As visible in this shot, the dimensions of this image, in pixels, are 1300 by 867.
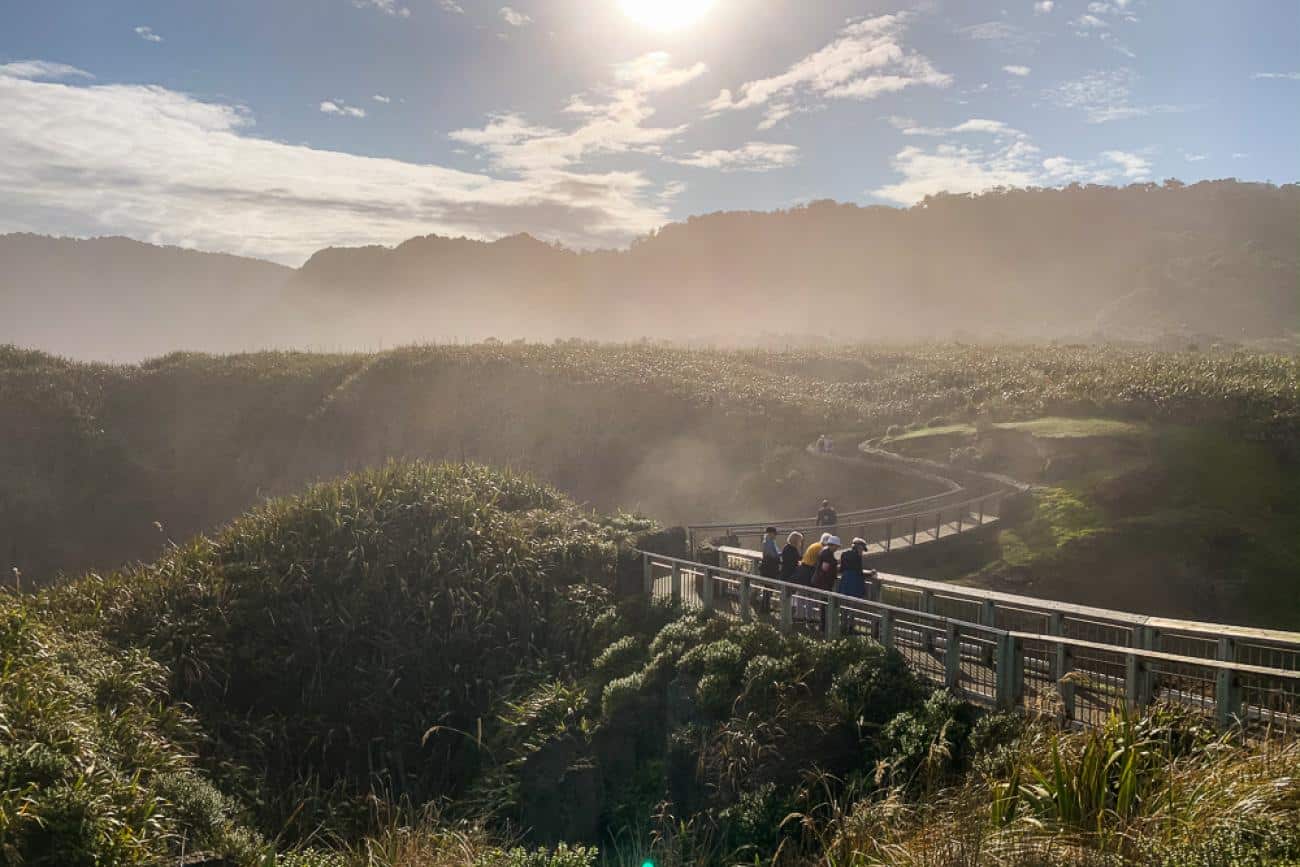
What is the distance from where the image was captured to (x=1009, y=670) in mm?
10953

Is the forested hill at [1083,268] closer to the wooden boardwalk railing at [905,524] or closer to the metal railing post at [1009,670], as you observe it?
the wooden boardwalk railing at [905,524]

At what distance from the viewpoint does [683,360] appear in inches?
2539

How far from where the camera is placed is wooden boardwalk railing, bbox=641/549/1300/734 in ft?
30.0

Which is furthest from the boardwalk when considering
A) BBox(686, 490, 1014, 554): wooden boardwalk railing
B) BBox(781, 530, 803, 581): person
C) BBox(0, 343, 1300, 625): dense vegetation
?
BBox(0, 343, 1300, 625): dense vegetation

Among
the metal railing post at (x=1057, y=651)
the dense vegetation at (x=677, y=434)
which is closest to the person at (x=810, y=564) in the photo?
the metal railing post at (x=1057, y=651)

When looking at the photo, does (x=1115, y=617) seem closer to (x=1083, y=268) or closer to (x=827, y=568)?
(x=827, y=568)

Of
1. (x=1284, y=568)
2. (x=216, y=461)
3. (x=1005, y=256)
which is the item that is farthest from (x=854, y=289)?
(x=1284, y=568)

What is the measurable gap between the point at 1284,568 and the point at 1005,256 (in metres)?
169

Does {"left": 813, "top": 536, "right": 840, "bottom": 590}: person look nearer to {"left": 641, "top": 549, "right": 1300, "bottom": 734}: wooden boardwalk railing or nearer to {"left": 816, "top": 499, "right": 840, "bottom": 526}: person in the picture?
{"left": 641, "top": 549, "right": 1300, "bottom": 734}: wooden boardwalk railing

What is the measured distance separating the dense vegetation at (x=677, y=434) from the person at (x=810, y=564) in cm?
1039

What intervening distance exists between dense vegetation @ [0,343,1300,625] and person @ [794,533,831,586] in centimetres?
1039

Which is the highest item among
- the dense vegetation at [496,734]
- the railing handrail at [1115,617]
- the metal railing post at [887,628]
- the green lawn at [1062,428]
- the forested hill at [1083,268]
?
the forested hill at [1083,268]

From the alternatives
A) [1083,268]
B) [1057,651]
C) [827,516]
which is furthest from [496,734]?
[1083,268]

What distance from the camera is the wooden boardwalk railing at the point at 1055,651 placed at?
30.0ft
